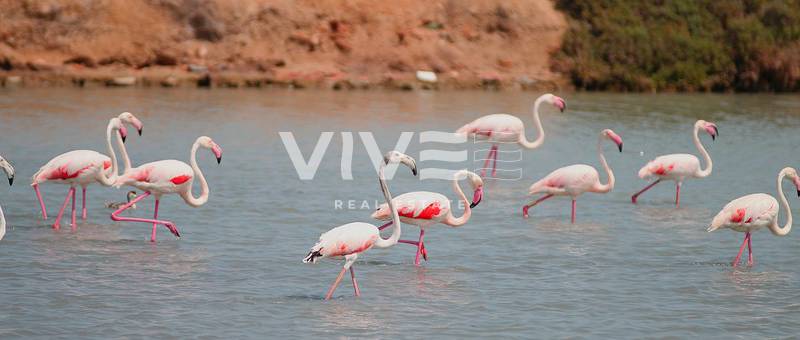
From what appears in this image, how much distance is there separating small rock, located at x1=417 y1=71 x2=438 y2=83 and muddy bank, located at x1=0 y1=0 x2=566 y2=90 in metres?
0.10

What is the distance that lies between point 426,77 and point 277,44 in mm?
4253

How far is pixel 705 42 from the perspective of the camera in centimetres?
3400

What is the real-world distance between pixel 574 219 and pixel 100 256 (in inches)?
210

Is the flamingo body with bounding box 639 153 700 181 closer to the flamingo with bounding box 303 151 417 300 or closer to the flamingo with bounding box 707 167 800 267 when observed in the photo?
the flamingo with bounding box 707 167 800 267

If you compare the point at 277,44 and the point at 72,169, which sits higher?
the point at 277,44

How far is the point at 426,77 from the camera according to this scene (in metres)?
31.9

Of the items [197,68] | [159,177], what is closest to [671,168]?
[159,177]

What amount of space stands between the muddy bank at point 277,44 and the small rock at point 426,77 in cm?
10

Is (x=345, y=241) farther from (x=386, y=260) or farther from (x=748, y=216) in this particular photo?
(x=748, y=216)

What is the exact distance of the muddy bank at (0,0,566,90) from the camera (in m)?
31.0

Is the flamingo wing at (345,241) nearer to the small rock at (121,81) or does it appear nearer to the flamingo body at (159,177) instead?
the flamingo body at (159,177)

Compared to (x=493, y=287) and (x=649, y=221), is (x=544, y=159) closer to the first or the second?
(x=649, y=221)

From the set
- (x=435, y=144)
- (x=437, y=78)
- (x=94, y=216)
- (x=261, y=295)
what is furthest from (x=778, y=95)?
(x=261, y=295)

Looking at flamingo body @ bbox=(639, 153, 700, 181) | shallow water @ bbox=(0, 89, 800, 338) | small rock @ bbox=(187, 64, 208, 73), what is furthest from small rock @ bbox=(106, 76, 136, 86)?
flamingo body @ bbox=(639, 153, 700, 181)
